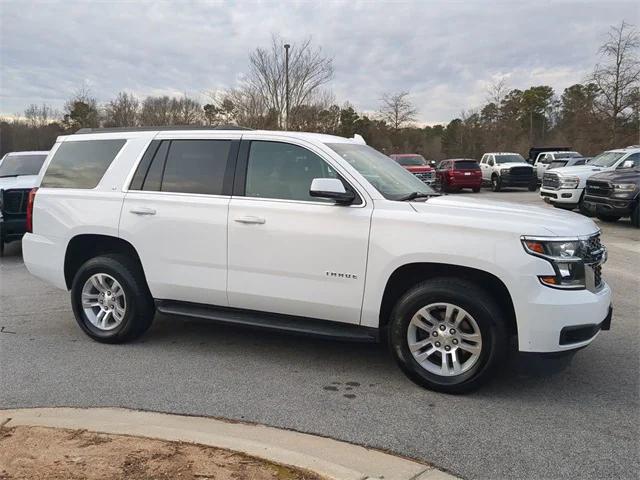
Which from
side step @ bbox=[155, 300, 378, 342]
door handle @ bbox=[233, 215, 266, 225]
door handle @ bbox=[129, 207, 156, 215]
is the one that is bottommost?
side step @ bbox=[155, 300, 378, 342]

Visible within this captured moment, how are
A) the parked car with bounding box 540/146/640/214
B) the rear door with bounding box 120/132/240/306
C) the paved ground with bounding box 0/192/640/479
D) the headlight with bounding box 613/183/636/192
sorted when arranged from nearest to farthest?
the paved ground with bounding box 0/192/640/479, the rear door with bounding box 120/132/240/306, the headlight with bounding box 613/183/636/192, the parked car with bounding box 540/146/640/214

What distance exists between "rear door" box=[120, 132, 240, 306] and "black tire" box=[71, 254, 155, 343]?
Result: 0.17 m

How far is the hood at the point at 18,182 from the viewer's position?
10144 millimetres

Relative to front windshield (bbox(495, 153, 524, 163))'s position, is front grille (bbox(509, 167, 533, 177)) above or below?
below

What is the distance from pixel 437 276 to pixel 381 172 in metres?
1.12

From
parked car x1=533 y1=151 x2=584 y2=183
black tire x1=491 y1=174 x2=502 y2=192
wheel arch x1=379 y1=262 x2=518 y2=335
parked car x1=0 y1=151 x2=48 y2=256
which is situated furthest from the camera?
parked car x1=533 y1=151 x2=584 y2=183

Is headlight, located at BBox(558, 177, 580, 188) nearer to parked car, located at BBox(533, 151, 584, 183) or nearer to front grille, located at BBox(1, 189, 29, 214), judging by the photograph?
parked car, located at BBox(533, 151, 584, 183)

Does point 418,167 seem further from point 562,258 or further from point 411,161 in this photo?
point 562,258

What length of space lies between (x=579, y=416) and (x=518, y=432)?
0.53 meters

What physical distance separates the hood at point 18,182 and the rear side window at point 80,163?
16.3 feet

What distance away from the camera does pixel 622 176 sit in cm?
1296

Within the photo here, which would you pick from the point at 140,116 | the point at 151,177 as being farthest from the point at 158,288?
the point at 140,116

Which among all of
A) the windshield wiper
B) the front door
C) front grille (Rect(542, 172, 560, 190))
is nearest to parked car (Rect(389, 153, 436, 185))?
front grille (Rect(542, 172, 560, 190))

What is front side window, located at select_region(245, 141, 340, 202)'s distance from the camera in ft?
14.7
